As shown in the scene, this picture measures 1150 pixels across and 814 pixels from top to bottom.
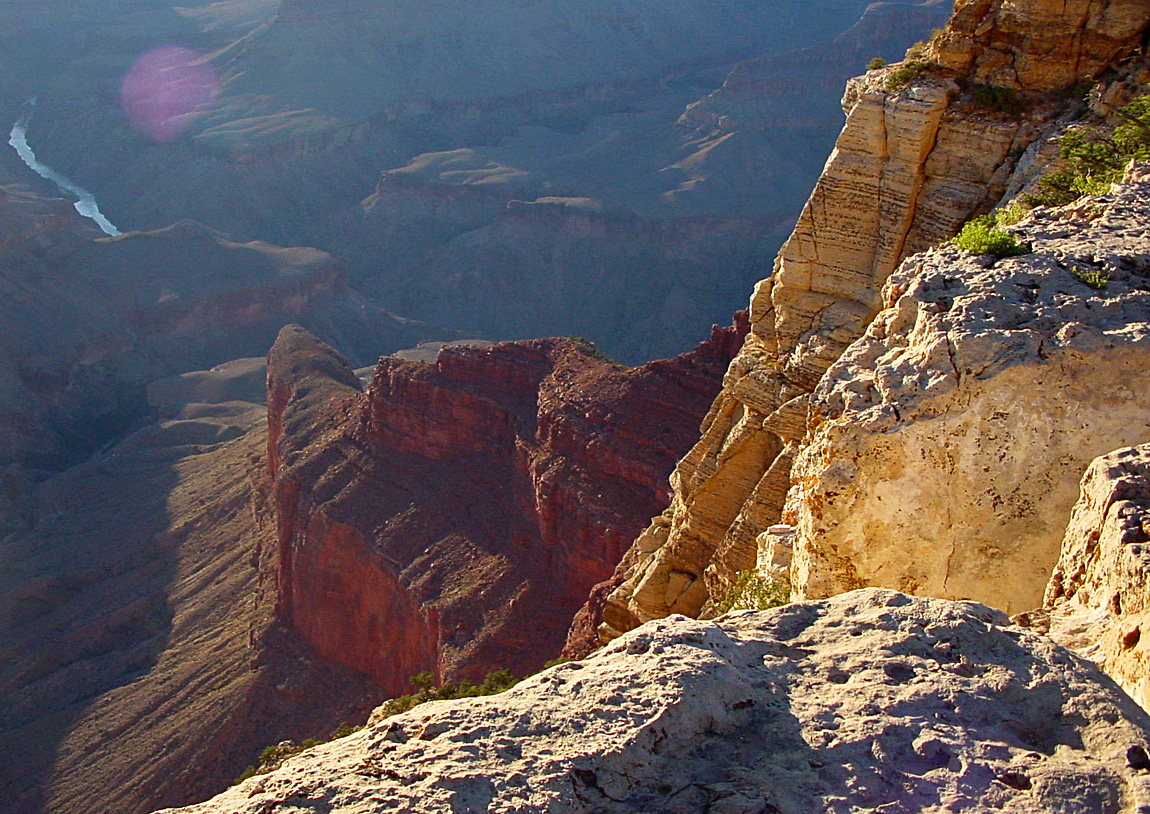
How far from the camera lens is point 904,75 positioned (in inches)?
686

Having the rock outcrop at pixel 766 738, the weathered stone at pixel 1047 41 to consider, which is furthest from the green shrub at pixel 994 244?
the weathered stone at pixel 1047 41

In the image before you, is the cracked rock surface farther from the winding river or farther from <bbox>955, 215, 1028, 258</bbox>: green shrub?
the winding river

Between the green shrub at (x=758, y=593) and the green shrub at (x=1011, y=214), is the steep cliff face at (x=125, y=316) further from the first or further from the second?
the green shrub at (x=1011, y=214)

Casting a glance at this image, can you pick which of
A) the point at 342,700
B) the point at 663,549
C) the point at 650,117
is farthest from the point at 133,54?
the point at 663,549

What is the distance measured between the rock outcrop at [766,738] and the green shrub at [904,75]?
12.2m

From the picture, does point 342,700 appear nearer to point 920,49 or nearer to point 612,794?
point 920,49

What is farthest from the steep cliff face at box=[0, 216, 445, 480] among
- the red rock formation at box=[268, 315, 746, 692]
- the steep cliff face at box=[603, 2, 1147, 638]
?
the steep cliff face at box=[603, 2, 1147, 638]

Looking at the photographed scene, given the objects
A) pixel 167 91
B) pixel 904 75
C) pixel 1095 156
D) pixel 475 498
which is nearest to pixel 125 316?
pixel 475 498

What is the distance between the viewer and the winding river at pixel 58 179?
143000 mm

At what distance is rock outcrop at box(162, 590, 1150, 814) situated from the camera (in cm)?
602

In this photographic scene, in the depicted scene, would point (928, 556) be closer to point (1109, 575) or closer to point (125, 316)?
point (1109, 575)

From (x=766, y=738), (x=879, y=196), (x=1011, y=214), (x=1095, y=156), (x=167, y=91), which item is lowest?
(x=766, y=738)

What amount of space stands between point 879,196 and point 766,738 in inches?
489

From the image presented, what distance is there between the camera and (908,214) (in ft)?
55.2
